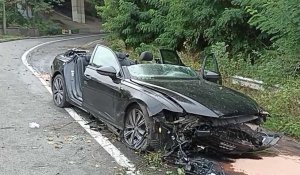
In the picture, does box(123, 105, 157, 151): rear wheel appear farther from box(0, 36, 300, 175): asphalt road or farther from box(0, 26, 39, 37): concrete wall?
box(0, 26, 39, 37): concrete wall

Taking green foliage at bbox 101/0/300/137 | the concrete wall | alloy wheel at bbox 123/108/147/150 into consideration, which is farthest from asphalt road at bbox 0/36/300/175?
the concrete wall

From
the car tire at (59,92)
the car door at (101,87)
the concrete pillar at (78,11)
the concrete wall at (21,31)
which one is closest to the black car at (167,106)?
the car door at (101,87)

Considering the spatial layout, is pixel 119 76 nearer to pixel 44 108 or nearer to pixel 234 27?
pixel 44 108

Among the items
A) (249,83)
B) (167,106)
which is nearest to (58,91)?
(249,83)

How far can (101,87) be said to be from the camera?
7.13 m

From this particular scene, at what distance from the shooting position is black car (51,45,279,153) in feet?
17.9

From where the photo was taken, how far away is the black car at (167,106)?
545 cm

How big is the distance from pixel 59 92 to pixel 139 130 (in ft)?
11.3

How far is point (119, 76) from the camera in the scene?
22.3 ft

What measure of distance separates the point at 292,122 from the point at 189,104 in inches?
105

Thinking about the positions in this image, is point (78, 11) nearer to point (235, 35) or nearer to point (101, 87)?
point (235, 35)

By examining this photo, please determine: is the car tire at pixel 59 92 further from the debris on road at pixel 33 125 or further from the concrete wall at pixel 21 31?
the concrete wall at pixel 21 31

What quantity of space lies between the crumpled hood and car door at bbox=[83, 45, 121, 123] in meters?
0.58

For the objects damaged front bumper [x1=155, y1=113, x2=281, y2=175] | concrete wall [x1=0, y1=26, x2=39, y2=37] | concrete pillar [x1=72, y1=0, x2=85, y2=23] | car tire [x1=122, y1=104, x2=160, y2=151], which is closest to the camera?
damaged front bumper [x1=155, y1=113, x2=281, y2=175]
